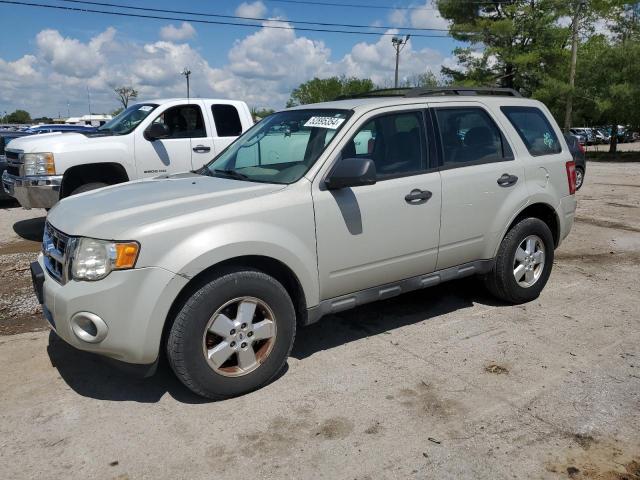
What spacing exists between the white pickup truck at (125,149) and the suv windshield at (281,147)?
3631 millimetres

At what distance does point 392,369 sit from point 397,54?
40757 millimetres

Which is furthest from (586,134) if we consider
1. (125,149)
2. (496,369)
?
(496,369)

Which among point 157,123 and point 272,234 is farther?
point 157,123

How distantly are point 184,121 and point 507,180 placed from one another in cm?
529

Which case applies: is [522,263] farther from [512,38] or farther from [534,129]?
[512,38]

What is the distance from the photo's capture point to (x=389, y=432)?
10.2 feet

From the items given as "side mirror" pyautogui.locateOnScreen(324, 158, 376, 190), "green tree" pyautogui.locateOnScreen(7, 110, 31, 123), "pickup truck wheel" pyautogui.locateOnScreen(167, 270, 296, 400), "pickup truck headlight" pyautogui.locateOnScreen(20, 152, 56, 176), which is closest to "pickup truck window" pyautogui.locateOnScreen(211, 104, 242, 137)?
"pickup truck headlight" pyautogui.locateOnScreen(20, 152, 56, 176)

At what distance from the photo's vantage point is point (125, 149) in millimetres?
7770

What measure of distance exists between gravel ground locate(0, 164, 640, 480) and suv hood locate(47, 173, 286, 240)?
37.8 inches

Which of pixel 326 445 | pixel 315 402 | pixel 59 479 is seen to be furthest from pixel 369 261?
pixel 59 479

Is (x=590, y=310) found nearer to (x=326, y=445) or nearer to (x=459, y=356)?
(x=459, y=356)

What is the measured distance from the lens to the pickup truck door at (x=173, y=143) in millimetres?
7930

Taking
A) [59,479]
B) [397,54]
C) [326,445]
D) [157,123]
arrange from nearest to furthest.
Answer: [59,479] → [326,445] → [157,123] → [397,54]

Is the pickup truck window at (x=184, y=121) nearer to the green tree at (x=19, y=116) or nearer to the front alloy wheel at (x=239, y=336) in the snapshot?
the front alloy wheel at (x=239, y=336)
